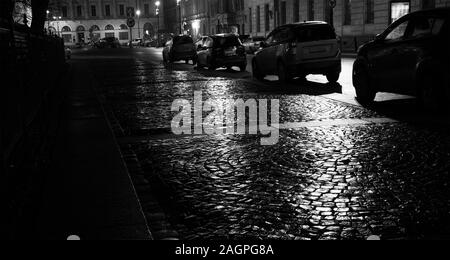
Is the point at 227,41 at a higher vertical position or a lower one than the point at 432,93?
higher

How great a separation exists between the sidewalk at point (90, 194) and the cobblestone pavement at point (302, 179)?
20 centimetres

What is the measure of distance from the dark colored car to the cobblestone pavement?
80 cm

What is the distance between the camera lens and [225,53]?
24.0 m

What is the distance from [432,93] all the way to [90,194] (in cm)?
642

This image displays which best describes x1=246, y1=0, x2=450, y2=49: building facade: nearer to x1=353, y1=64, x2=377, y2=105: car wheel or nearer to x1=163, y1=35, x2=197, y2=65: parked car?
x1=163, y1=35, x2=197, y2=65: parked car

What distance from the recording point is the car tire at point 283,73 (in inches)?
629

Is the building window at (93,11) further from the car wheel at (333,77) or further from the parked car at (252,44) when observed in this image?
the car wheel at (333,77)

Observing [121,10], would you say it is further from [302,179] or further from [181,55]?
[302,179]

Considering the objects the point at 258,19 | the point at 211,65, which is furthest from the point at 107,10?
the point at 211,65

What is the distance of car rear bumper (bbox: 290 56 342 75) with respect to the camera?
15.6 meters

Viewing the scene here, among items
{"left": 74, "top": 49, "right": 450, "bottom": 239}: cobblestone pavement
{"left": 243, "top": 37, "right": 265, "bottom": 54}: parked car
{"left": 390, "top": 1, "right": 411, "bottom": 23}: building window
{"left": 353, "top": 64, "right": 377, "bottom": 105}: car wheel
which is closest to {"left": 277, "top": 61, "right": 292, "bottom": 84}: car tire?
{"left": 353, "top": 64, "right": 377, "bottom": 105}: car wheel

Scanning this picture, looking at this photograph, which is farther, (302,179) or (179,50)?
(179,50)
